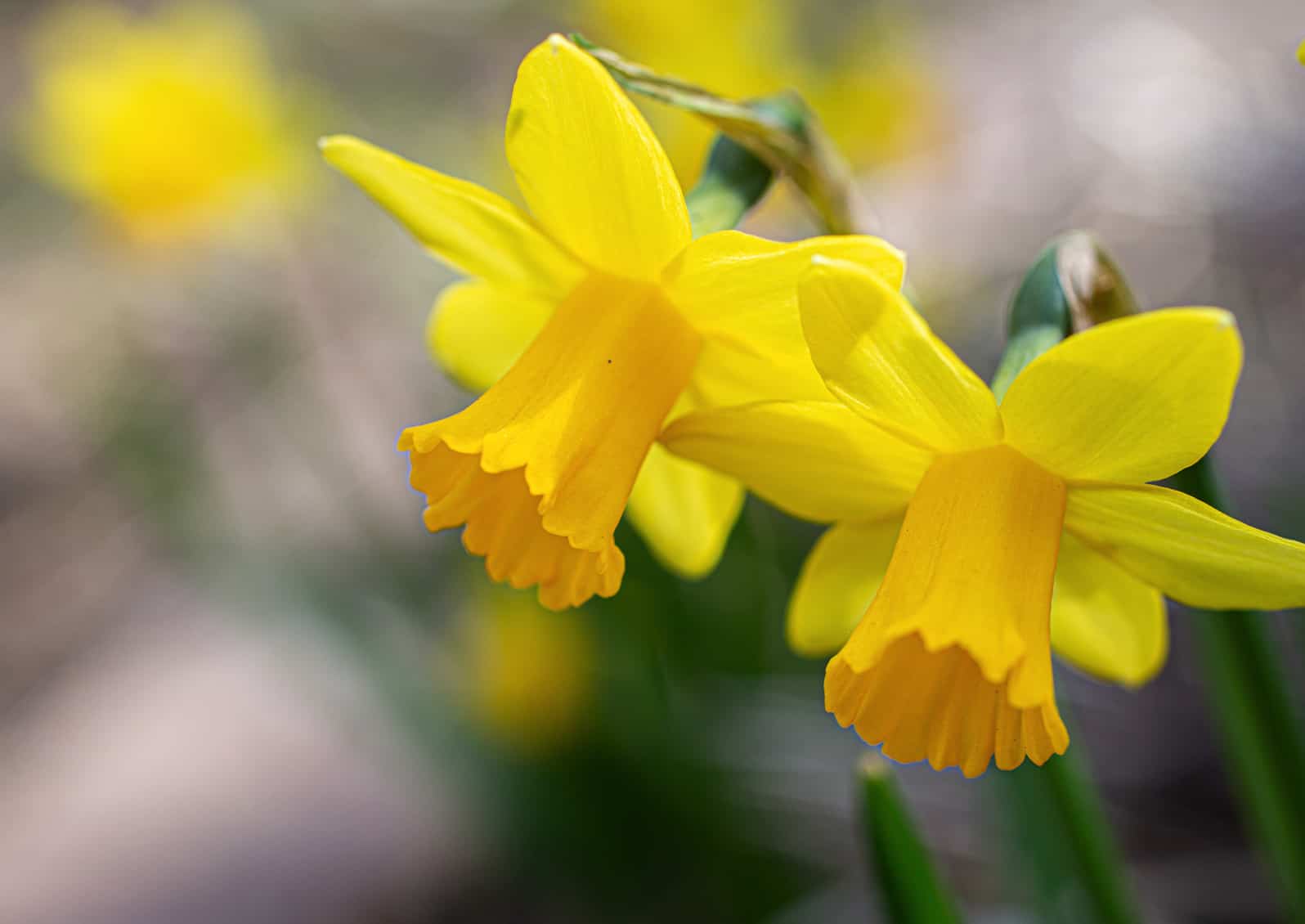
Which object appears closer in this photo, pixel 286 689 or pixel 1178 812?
pixel 1178 812

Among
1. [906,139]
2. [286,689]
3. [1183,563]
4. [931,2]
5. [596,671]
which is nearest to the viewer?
[1183,563]

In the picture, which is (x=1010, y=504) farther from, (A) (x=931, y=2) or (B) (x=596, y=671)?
(A) (x=931, y=2)

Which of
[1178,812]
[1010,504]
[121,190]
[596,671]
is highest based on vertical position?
[121,190]

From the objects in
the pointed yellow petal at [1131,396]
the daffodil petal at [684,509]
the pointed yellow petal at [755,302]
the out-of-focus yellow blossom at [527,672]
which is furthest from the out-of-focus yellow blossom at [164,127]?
the pointed yellow petal at [1131,396]

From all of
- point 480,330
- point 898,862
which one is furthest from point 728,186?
point 898,862

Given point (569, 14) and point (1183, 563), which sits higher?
Result: point (569, 14)

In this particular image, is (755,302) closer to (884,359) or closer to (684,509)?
(884,359)

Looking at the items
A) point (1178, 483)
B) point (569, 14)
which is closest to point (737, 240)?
point (1178, 483)
